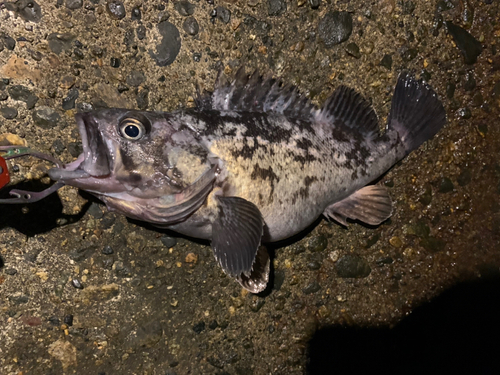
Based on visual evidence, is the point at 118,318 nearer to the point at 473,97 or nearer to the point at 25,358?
the point at 25,358

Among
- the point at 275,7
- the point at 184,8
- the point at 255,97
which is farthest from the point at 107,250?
the point at 275,7

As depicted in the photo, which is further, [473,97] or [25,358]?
[473,97]

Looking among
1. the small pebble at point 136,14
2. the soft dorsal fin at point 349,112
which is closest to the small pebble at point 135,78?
the small pebble at point 136,14

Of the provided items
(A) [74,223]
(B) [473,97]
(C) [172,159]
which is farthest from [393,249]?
(A) [74,223]

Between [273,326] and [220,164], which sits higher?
[220,164]

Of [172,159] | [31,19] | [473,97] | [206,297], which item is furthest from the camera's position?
[473,97]

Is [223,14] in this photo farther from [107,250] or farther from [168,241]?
[107,250]

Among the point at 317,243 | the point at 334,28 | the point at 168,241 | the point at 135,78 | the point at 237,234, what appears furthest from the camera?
the point at 317,243
